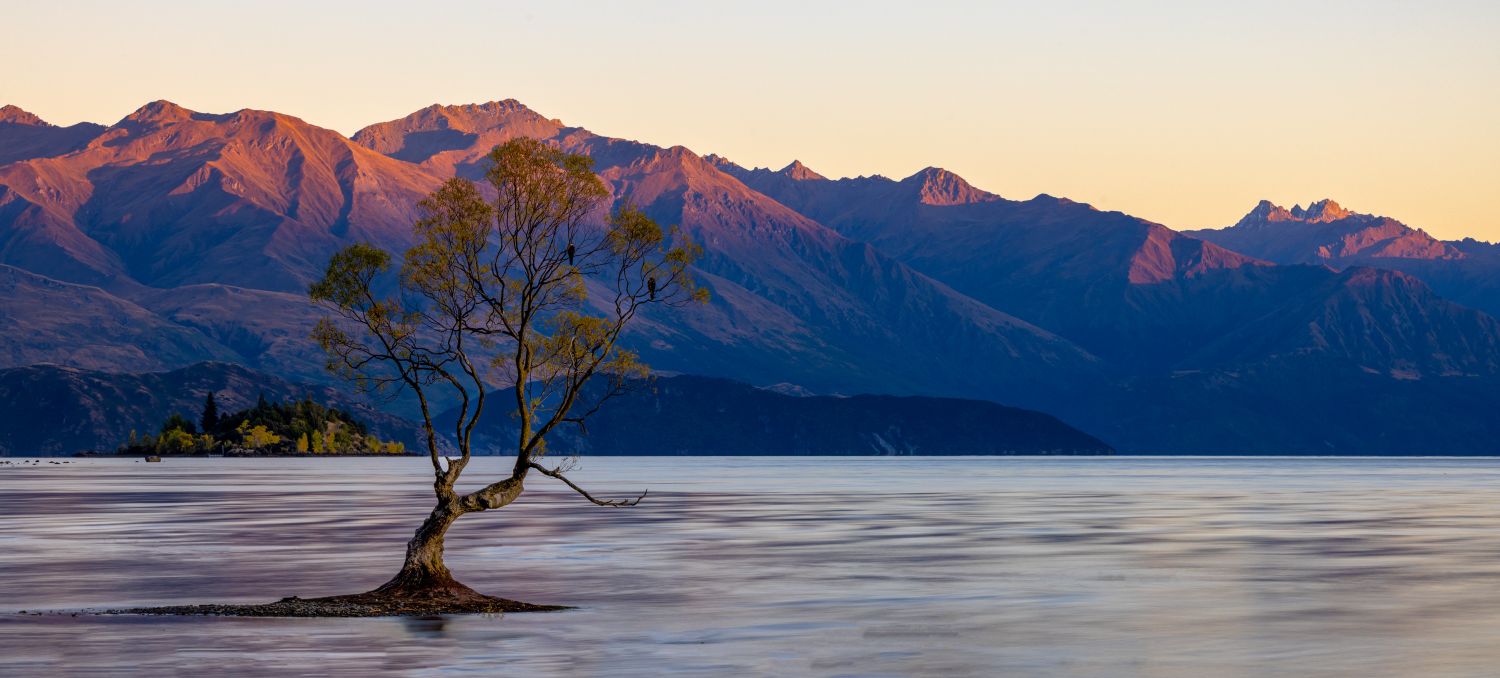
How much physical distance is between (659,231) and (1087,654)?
23.2m

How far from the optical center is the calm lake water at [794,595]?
5212 centimetres

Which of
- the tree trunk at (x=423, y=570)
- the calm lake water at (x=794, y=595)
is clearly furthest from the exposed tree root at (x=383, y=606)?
the calm lake water at (x=794, y=595)

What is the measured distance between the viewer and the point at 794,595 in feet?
242

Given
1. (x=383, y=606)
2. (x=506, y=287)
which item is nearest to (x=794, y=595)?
(x=506, y=287)

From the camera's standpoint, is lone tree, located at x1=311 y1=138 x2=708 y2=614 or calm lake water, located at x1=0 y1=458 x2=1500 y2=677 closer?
calm lake water, located at x1=0 y1=458 x2=1500 y2=677

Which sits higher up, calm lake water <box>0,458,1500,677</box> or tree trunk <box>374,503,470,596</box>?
tree trunk <box>374,503,470,596</box>

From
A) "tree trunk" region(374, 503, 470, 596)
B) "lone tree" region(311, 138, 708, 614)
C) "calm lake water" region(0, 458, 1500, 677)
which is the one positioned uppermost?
"lone tree" region(311, 138, 708, 614)

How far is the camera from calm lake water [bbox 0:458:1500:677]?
5212cm

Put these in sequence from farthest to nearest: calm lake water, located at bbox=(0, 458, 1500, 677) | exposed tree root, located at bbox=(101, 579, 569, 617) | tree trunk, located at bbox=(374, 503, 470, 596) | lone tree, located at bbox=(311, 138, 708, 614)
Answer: lone tree, located at bbox=(311, 138, 708, 614) → tree trunk, located at bbox=(374, 503, 470, 596) → exposed tree root, located at bbox=(101, 579, 569, 617) → calm lake water, located at bbox=(0, 458, 1500, 677)

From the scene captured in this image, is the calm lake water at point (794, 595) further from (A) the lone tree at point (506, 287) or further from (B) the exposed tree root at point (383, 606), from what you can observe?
(A) the lone tree at point (506, 287)

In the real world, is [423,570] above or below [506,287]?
below

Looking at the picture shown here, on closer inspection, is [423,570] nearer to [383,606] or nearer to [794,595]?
[383,606]

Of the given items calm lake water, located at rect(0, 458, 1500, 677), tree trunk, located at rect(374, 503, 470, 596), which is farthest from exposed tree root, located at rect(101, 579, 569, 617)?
calm lake water, located at rect(0, 458, 1500, 677)

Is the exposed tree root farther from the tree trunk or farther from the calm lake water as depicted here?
the calm lake water
